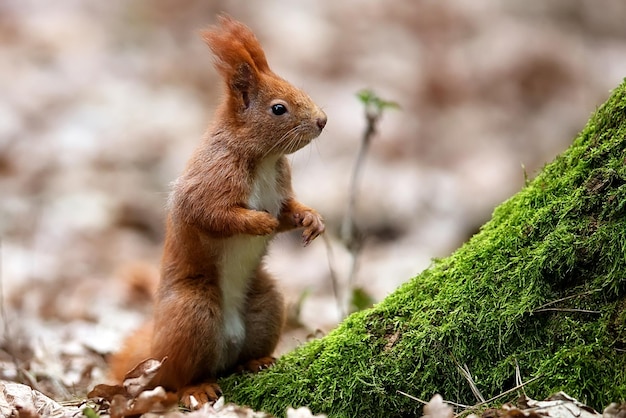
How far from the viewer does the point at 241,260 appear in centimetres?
362

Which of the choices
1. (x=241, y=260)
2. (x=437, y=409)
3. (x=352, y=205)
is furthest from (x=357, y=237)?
(x=437, y=409)

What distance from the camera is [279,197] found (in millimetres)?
3607

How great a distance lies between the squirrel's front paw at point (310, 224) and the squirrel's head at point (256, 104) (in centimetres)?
30

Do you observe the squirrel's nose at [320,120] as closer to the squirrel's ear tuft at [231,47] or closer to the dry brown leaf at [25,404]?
the squirrel's ear tuft at [231,47]

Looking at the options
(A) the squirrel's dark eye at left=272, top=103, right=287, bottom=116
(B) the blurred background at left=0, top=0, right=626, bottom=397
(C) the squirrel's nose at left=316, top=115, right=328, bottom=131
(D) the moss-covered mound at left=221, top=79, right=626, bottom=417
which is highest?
Answer: (B) the blurred background at left=0, top=0, right=626, bottom=397

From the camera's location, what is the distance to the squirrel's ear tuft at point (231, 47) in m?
3.42

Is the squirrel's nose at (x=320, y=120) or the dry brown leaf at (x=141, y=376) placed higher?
the squirrel's nose at (x=320, y=120)

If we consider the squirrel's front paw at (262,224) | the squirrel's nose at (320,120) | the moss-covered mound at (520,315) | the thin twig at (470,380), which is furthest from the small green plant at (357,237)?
the thin twig at (470,380)

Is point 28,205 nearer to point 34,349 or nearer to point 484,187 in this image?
point 34,349

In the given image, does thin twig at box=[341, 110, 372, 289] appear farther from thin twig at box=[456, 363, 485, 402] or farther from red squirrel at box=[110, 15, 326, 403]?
thin twig at box=[456, 363, 485, 402]

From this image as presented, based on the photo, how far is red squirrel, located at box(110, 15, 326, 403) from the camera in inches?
133

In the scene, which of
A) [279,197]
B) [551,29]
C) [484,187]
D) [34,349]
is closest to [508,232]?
[279,197]

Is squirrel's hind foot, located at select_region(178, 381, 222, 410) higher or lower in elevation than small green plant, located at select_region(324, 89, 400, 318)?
lower

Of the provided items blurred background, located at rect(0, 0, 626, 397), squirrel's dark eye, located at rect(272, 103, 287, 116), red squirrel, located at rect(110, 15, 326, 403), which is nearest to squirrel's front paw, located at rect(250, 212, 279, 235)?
red squirrel, located at rect(110, 15, 326, 403)
